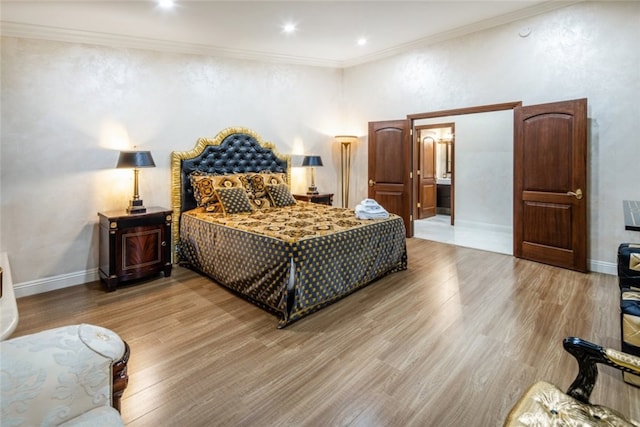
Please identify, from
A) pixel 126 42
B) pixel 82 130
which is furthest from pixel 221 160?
pixel 126 42

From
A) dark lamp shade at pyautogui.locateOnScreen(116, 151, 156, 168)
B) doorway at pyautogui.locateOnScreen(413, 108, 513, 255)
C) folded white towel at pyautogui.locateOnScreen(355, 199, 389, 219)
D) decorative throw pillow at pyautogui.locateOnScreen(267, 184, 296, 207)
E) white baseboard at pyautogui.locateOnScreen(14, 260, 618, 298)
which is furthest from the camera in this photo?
doorway at pyautogui.locateOnScreen(413, 108, 513, 255)

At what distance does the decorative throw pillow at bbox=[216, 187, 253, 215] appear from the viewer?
13.2ft

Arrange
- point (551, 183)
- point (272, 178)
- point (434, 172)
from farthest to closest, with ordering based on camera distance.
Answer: point (434, 172) → point (272, 178) → point (551, 183)

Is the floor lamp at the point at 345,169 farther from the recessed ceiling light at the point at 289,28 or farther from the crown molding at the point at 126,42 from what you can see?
the recessed ceiling light at the point at 289,28

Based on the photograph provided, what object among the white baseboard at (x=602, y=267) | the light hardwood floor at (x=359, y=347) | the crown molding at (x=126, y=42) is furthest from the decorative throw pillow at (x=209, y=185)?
the white baseboard at (x=602, y=267)

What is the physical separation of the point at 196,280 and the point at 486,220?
18.5 feet

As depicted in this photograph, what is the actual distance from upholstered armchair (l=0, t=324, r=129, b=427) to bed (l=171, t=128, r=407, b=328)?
65.9 inches

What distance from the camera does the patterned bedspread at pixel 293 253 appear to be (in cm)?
272

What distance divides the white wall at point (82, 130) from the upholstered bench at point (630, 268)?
4.66 metres

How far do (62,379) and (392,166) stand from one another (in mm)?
5326

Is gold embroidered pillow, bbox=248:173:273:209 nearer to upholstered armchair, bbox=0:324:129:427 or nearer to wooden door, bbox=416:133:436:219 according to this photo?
upholstered armchair, bbox=0:324:129:427

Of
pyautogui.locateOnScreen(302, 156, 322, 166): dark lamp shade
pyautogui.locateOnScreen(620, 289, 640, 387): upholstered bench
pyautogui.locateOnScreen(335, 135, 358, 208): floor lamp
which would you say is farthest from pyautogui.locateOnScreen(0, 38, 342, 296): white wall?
pyautogui.locateOnScreen(620, 289, 640, 387): upholstered bench

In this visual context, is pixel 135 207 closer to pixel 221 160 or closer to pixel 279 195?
pixel 221 160

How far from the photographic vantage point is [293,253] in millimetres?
2645
